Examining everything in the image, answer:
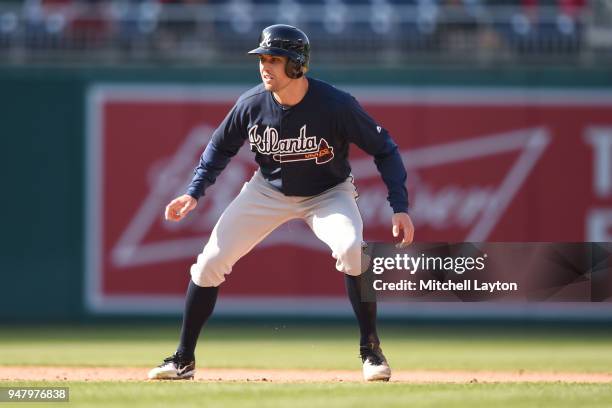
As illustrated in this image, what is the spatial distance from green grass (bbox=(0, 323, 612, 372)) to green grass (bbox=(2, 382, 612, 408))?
196 cm

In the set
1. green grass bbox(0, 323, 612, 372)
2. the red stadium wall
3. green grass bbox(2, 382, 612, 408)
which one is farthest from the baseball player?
the red stadium wall

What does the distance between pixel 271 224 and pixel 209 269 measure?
0.41 meters

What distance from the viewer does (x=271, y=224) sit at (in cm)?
618

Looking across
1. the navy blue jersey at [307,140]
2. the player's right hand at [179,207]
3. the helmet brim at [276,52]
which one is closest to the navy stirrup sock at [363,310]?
the navy blue jersey at [307,140]

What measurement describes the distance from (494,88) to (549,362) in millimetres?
5059

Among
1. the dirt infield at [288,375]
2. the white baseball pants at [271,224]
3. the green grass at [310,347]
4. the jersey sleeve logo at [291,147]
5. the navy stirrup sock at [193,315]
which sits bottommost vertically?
the green grass at [310,347]

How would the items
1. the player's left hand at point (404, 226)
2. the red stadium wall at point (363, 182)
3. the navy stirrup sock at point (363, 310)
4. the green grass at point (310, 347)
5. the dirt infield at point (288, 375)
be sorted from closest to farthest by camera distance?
the player's left hand at point (404, 226) < the navy stirrup sock at point (363, 310) < the dirt infield at point (288, 375) < the green grass at point (310, 347) < the red stadium wall at point (363, 182)

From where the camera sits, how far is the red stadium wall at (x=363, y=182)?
12.6m

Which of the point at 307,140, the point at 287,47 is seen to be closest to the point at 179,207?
the point at 307,140

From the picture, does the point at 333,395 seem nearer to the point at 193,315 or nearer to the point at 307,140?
the point at 193,315

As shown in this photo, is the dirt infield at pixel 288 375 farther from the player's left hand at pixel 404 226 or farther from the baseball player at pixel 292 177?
the player's left hand at pixel 404 226

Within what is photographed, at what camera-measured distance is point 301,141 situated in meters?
6.07

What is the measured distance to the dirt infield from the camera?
645 centimetres

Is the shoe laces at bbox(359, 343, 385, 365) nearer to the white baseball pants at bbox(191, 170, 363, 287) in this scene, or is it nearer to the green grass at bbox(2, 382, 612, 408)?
the green grass at bbox(2, 382, 612, 408)
